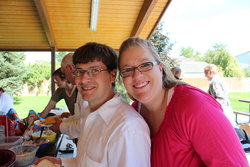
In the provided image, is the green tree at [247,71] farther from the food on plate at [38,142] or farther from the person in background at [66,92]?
the food on plate at [38,142]

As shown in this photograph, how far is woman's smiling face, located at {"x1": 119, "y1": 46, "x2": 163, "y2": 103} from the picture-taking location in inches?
41.4

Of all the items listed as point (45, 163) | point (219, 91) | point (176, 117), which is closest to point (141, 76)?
point (176, 117)

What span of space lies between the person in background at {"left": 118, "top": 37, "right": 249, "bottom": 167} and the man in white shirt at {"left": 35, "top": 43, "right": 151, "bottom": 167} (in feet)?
0.39

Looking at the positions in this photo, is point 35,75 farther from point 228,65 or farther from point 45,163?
point 228,65

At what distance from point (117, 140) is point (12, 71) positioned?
50.0 ft

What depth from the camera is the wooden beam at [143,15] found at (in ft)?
13.0

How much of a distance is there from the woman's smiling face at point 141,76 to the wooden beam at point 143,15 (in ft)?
10.2

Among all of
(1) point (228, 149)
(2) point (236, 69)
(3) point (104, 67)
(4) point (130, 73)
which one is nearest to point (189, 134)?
(1) point (228, 149)

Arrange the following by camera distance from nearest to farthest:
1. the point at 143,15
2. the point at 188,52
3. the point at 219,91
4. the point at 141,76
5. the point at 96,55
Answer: the point at 141,76 → the point at 96,55 → the point at 219,91 → the point at 143,15 → the point at 188,52

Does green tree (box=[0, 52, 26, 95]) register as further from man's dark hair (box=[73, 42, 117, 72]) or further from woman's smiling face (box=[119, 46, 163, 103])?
woman's smiling face (box=[119, 46, 163, 103])

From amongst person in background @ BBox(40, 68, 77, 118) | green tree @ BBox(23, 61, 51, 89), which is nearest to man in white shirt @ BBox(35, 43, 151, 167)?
person in background @ BBox(40, 68, 77, 118)

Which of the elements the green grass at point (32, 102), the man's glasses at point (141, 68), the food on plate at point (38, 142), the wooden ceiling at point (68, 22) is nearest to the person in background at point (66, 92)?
the food on plate at point (38, 142)

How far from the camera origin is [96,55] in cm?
116

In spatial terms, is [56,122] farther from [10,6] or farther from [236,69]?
[236,69]
